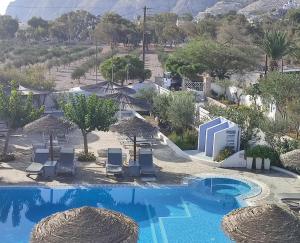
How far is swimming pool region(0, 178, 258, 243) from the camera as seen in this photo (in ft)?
47.7

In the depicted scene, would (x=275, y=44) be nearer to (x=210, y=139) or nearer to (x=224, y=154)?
(x=210, y=139)

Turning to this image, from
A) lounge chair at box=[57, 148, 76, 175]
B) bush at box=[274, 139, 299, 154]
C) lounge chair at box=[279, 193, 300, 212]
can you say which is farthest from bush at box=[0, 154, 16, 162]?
bush at box=[274, 139, 299, 154]

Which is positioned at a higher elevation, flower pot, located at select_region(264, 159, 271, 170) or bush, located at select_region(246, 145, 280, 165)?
bush, located at select_region(246, 145, 280, 165)

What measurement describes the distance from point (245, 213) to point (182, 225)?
206 inches

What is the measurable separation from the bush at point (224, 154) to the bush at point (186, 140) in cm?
218

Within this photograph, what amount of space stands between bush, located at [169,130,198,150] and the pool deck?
2.25 ft

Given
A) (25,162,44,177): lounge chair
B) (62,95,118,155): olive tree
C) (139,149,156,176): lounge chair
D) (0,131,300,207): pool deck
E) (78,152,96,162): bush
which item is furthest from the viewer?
(78,152,96,162): bush

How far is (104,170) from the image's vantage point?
19.8 m

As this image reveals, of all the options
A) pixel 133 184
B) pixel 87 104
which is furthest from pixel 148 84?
pixel 133 184

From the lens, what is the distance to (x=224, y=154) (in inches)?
824

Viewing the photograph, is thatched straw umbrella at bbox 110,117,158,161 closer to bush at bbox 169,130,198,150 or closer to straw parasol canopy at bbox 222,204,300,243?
bush at bbox 169,130,198,150

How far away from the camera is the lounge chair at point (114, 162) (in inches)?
740

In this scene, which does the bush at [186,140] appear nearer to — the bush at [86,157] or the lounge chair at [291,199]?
the bush at [86,157]

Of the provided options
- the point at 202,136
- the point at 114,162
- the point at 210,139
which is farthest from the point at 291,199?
the point at 114,162
